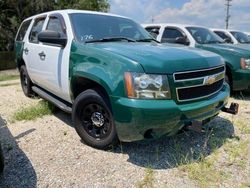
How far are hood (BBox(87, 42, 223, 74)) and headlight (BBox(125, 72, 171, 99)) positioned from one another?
0.08 meters

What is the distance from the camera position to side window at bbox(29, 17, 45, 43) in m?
6.13

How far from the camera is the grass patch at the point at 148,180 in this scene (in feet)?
11.1

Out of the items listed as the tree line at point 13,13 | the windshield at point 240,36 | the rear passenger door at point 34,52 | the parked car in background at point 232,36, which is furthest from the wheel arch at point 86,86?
the tree line at point 13,13

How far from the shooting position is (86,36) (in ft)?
15.0

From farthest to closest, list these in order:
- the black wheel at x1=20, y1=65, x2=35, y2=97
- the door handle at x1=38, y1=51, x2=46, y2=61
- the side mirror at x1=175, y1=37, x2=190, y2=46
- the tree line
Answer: the tree line → the side mirror at x1=175, y1=37, x2=190, y2=46 → the black wheel at x1=20, y1=65, x2=35, y2=97 → the door handle at x1=38, y1=51, x2=46, y2=61

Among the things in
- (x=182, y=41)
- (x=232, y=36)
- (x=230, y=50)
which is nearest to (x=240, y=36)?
(x=232, y=36)

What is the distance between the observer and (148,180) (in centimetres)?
346

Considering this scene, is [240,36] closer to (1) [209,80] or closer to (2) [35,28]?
(2) [35,28]

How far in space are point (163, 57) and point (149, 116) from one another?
726mm

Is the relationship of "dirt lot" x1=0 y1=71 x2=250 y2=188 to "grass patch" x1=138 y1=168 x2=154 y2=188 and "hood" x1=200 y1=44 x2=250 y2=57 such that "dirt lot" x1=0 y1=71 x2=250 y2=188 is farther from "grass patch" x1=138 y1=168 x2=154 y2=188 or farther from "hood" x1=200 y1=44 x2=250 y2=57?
"hood" x1=200 y1=44 x2=250 y2=57

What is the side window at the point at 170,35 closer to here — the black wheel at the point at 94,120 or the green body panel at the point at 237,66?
the green body panel at the point at 237,66

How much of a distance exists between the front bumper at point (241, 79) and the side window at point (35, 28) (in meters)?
4.22

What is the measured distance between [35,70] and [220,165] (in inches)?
148

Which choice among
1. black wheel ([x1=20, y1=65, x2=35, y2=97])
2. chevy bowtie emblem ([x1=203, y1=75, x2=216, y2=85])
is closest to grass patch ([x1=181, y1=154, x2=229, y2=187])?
chevy bowtie emblem ([x1=203, y1=75, x2=216, y2=85])
